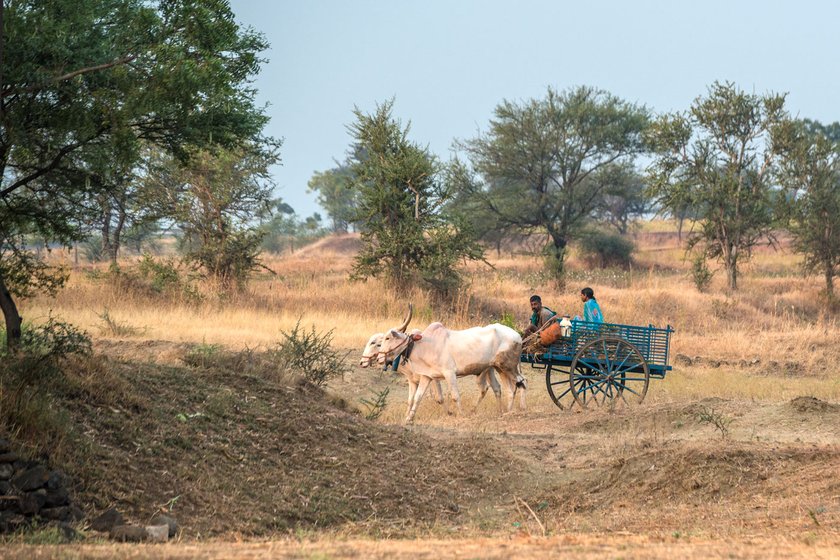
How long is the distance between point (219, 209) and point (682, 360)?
13799 mm

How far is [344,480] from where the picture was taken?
377 inches

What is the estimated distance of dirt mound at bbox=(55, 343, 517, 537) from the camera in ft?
26.6

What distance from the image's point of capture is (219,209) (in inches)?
1160

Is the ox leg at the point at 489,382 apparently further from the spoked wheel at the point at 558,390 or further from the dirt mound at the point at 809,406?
the dirt mound at the point at 809,406

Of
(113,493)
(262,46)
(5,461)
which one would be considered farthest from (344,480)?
(262,46)

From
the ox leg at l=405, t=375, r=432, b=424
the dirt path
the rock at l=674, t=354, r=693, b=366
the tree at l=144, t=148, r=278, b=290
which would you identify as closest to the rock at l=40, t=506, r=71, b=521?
the dirt path

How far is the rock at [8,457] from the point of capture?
7438 millimetres

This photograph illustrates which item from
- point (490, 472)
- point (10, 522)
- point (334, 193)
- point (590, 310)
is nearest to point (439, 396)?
point (590, 310)

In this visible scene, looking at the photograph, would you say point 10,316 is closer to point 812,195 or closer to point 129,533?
point 129,533

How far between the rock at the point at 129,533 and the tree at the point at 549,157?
3997 cm

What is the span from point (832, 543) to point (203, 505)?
4.49 metres

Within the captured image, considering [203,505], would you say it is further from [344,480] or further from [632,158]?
[632,158]

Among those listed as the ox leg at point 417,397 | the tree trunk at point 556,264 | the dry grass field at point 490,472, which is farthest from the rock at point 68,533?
the tree trunk at point 556,264

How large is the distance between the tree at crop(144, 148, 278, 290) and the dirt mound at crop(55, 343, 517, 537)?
54.9 ft
